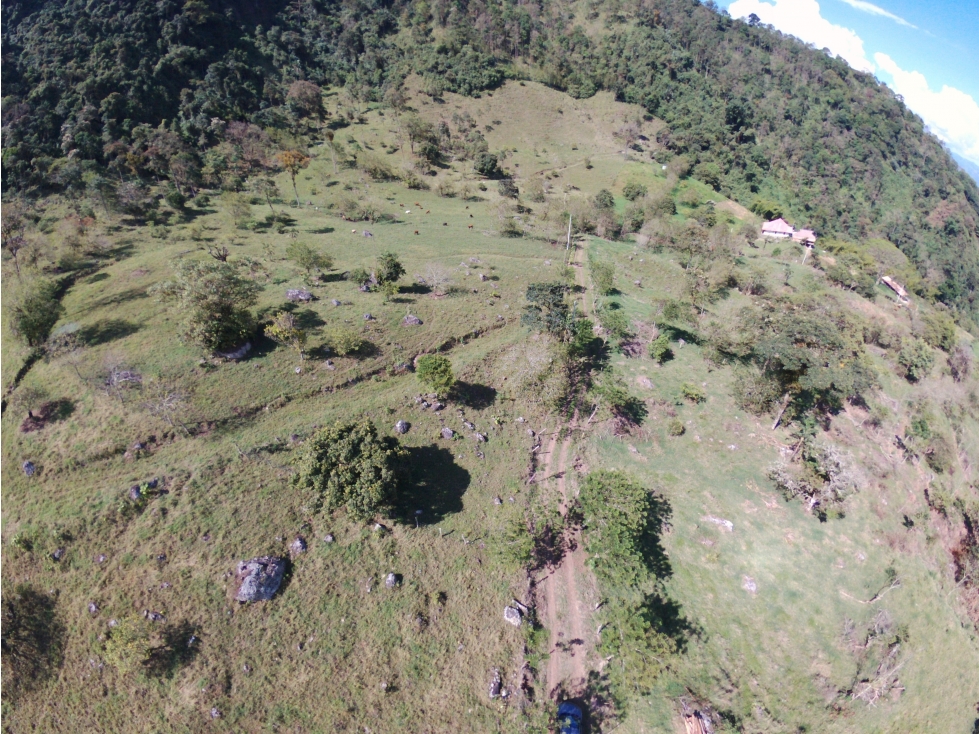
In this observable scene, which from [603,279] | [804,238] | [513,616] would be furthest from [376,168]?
[804,238]

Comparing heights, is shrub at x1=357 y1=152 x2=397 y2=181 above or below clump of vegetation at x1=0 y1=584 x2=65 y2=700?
above

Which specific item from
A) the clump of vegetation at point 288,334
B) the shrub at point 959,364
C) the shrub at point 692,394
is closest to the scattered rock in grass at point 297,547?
the clump of vegetation at point 288,334

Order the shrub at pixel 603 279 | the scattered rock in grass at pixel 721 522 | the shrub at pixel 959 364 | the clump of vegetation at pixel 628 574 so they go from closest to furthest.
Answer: the clump of vegetation at pixel 628 574, the scattered rock in grass at pixel 721 522, the shrub at pixel 603 279, the shrub at pixel 959 364

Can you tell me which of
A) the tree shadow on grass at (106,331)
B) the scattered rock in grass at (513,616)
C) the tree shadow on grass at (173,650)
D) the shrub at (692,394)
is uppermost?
the shrub at (692,394)

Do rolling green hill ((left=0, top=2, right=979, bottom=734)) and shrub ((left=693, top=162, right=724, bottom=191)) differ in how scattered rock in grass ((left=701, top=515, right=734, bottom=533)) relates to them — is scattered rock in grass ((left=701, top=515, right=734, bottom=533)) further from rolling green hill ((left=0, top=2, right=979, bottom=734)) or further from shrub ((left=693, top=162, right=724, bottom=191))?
shrub ((left=693, top=162, right=724, bottom=191))

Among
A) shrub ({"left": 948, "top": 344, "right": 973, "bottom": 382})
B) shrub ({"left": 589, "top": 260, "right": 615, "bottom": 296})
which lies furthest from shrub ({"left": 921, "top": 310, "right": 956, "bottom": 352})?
shrub ({"left": 589, "top": 260, "right": 615, "bottom": 296})

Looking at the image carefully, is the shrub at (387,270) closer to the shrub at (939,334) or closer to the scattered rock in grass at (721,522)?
the scattered rock in grass at (721,522)

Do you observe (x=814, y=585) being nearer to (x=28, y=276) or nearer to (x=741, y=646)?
(x=741, y=646)
